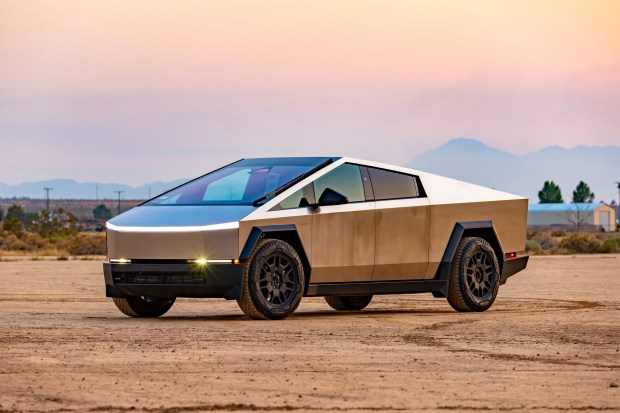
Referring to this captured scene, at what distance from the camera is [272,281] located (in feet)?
51.5

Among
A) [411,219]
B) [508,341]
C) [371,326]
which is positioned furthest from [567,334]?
[411,219]

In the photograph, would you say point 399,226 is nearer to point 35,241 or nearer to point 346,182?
point 346,182

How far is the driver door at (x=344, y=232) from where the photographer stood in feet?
53.2

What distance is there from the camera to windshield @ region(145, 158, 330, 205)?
53.3 ft

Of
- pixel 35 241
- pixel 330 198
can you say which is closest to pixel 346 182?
pixel 330 198

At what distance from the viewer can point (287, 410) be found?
8820 millimetres

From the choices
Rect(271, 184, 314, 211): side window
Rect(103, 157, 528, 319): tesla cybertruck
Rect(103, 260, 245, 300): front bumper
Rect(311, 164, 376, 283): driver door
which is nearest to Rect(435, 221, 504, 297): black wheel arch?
Rect(103, 157, 528, 319): tesla cybertruck

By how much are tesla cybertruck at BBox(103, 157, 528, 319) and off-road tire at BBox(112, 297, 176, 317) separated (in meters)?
0.01

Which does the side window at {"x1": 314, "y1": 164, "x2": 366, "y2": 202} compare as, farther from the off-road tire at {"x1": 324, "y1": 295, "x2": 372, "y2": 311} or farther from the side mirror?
the off-road tire at {"x1": 324, "y1": 295, "x2": 372, "y2": 311}

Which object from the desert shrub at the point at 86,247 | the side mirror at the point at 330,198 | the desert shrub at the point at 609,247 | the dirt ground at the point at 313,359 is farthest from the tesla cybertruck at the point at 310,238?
the desert shrub at the point at 86,247

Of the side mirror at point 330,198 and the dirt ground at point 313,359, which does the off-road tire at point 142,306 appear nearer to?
the dirt ground at point 313,359

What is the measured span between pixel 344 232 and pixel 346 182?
643 millimetres

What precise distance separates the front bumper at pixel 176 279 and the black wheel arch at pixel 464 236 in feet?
10.6

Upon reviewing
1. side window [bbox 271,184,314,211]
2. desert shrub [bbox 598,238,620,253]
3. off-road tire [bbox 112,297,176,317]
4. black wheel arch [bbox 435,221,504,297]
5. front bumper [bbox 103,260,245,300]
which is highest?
side window [bbox 271,184,314,211]
